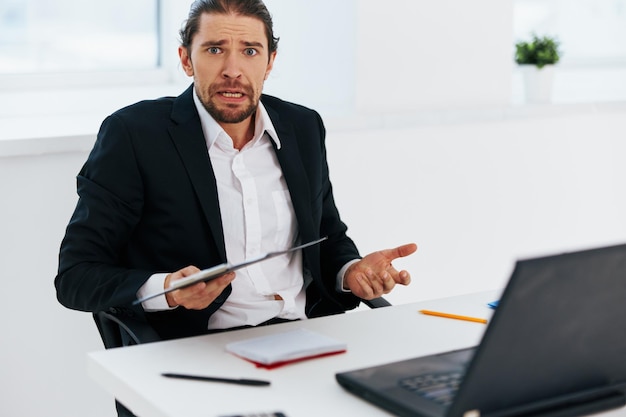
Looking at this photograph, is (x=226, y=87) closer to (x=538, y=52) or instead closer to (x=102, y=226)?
(x=102, y=226)

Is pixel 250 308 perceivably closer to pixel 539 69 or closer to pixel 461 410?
pixel 461 410

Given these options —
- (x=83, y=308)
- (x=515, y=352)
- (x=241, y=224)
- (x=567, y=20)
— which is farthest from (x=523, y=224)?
(x=515, y=352)

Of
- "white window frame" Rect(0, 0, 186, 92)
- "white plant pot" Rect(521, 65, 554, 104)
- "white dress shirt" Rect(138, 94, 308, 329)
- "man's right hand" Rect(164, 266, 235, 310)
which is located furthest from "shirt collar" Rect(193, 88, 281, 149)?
"white plant pot" Rect(521, 65, 554, 104)

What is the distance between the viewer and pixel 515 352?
1437 millimetres

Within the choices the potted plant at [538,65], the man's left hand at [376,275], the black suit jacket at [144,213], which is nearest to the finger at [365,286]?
the man's left hand at [376,275]

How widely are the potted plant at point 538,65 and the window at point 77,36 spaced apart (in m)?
1.43

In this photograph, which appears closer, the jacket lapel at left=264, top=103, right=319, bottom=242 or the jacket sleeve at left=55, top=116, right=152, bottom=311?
the jacket sleeve at left=55, top=116, right=152, bottom=311

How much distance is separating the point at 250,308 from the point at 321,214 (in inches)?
13.1

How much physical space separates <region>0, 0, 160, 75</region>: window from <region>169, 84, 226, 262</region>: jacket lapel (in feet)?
4.33

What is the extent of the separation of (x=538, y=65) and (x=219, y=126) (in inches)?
81.6

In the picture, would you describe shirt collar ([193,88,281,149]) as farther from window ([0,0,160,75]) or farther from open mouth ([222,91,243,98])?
window ([0,0,160,75])

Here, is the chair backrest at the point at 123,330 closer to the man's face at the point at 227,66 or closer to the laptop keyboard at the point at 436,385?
the man's face at the point at 227,66

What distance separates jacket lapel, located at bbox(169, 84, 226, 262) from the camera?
7.38ft

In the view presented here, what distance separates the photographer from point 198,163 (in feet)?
7.47
